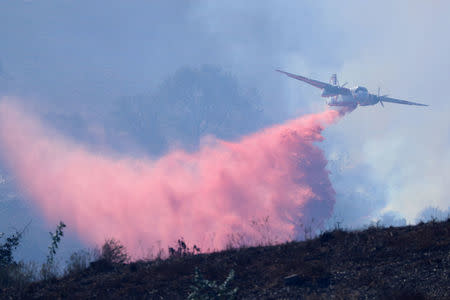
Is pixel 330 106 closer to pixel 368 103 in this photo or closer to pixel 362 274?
pixel 368 103

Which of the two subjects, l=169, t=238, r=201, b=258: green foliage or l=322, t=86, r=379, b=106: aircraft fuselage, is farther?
l=322, t=86, r=379, b=106: aircraft fuselage

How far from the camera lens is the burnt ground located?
35.4ft

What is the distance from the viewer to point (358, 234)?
1454cm

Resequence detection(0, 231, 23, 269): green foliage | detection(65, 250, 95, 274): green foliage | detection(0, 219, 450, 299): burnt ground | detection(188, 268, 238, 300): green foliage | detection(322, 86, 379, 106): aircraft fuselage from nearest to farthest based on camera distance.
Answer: detection(188, 268, 238, 300): green foliage
detection(0, 219, 450, 299): burnt ground
detection(65, 250, 95, 274): green foliage
detection(0, 231, 23, 269): green foliage
detection(322, 86, 379, 106): aircraft fuselage

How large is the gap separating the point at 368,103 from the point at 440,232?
209 feet

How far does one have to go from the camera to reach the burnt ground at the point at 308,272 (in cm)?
1078

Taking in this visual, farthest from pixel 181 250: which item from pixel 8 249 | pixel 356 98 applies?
pixel 356 98

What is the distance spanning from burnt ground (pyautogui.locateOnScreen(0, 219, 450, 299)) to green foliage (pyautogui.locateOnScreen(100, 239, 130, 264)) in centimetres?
172

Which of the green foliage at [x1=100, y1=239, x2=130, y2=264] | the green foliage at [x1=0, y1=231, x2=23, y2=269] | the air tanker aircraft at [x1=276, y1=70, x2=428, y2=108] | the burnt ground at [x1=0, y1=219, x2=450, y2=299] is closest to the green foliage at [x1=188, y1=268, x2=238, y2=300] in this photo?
the burnt ground at [x1=0, y1=219, x2=450, y2=299]

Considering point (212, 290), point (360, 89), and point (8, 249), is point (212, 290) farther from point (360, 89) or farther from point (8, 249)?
point (360, 89)

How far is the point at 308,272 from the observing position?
1185 centimetres

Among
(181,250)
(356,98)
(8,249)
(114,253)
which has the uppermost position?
(356,98)

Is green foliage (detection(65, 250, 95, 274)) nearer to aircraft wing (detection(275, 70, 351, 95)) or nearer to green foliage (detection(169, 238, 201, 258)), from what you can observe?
green foliage (detection(169, 238, 201, 258))

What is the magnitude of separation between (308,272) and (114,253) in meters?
8.79
